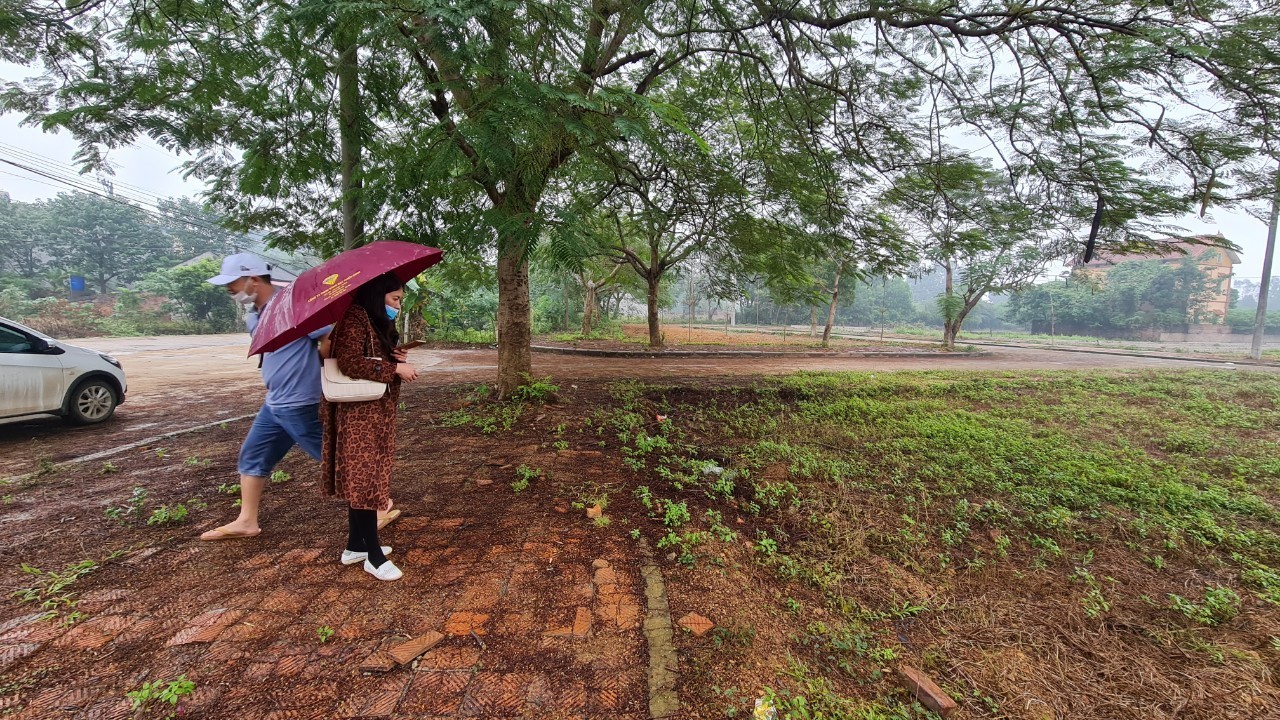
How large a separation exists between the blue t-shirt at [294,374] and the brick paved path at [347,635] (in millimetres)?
844

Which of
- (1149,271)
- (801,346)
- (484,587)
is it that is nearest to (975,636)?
Result: (484,587)

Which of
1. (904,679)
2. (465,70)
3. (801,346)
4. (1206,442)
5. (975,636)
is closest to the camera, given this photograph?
(904,679)

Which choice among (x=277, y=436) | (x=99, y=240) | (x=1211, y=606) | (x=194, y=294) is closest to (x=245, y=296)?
(x=277, y=436)

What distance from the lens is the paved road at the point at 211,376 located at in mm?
4727

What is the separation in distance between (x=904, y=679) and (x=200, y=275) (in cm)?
3496

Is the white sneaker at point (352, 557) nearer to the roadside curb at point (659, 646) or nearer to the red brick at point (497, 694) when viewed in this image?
the red brick at point (497, 694)

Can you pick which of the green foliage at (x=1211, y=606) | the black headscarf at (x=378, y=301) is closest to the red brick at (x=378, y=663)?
the black headscarf at (x=378, y=301)

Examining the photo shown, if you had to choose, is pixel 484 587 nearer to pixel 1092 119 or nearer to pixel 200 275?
pixel 1092 119

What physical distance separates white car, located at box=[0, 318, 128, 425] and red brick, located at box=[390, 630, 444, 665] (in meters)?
5.85

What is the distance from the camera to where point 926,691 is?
6.00 feet

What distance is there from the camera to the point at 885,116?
199 inches

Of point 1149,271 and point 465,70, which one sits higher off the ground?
point 1149,271

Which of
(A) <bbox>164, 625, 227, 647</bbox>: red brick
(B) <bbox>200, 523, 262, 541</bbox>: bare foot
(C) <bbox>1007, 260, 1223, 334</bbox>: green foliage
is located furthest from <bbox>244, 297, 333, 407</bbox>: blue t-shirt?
(C) <bbox>1007, 260, 1223, 334</bbox>: green foliage

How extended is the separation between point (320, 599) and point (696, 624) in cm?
175
